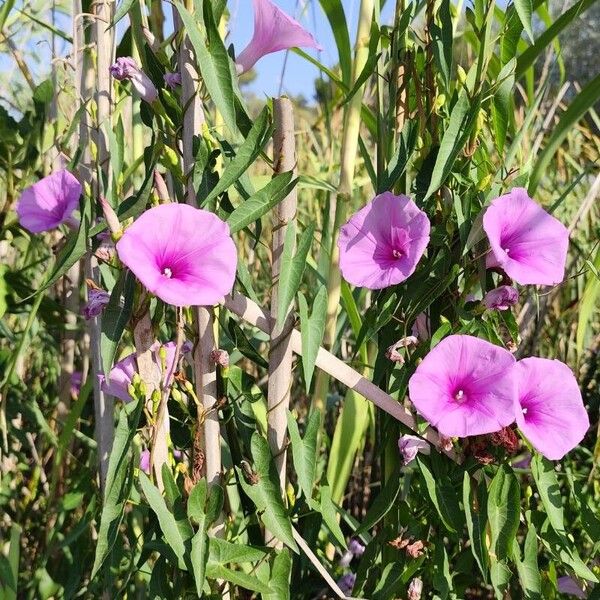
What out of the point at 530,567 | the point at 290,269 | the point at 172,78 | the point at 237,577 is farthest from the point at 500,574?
the point at 172,78

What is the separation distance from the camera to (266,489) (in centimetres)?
76

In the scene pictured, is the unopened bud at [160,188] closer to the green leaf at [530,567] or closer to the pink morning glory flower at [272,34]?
the pink morning glory flower at [272,34]

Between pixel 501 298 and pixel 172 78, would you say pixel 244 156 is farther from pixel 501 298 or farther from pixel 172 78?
pixel 501 298

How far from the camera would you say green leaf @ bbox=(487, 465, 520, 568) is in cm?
74

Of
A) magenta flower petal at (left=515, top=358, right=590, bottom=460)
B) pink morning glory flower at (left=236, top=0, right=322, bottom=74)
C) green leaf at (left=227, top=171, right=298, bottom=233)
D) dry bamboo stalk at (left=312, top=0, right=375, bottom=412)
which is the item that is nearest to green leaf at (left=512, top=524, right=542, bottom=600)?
magenta flower petal at (left=515, top=358, right=590, bottom=460)

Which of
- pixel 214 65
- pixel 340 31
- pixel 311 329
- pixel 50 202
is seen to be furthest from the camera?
pixel 340 31

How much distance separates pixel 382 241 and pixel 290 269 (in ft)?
0.36

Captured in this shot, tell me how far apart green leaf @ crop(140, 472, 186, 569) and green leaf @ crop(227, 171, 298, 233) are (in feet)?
0.82

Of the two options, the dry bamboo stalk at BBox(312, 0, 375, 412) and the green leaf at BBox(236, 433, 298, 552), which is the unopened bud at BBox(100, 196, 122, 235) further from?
the dry bamboo stalk at BBox(312, 0, 375, 412)

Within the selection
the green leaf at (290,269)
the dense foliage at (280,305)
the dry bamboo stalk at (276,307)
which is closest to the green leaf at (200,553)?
the dense foliage at (280,305)

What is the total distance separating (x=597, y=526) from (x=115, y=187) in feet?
2.08

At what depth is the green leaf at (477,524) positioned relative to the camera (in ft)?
2.45

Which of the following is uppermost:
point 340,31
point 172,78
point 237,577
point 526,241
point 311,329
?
point 340,31

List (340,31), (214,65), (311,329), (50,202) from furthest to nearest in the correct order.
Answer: (340,31) < (50,202) < (311,329) < (214,65)
